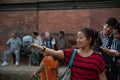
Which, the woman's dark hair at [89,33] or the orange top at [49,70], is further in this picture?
the orange top at [49,70]

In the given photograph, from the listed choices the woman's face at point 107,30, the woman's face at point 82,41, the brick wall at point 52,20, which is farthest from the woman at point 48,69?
the brick wall at point 52,20

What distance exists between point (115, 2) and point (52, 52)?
14.1 m

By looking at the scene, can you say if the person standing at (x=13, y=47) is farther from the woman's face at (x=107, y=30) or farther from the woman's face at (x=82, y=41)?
the woman's face at (x=82, y=41)

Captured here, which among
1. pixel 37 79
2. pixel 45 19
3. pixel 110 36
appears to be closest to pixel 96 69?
pixel 110 36

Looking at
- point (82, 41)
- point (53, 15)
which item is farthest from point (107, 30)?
point (53, 15)

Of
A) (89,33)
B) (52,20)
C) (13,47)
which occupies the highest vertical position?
(89,33)

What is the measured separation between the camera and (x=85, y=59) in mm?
5734

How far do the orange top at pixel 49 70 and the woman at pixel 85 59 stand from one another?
316 cm

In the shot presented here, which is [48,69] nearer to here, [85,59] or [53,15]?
[85,59]

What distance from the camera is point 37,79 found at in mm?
10938

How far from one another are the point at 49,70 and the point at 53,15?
11908 millimetres

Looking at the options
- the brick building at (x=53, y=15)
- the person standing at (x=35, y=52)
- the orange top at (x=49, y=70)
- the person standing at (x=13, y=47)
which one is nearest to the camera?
the orange top at (x=49, y=70)

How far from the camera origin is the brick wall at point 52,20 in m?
19.8

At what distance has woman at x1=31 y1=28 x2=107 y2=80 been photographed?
18.7 ft
